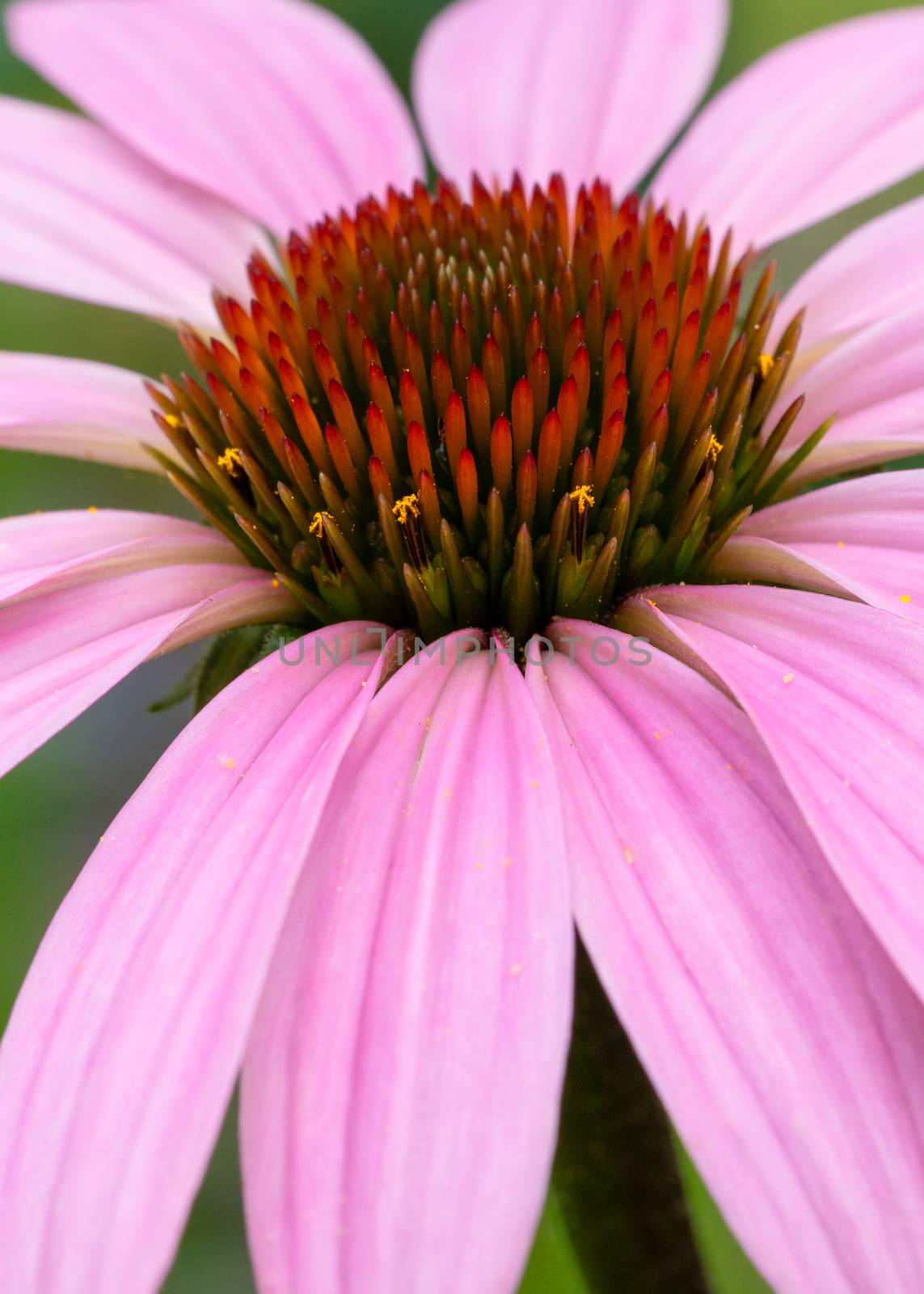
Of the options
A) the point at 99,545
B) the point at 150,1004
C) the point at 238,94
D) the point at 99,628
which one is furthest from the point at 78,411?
the point at 150,1004

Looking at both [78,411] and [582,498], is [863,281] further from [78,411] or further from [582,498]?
[78,411]

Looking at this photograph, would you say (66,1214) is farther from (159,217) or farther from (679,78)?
(679,78)

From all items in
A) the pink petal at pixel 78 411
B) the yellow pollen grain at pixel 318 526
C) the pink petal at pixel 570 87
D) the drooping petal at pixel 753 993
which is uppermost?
the pink petal at pixel 570 87

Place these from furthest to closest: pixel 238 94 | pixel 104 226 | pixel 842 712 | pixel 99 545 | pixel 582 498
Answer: pixel 238 94, pixel 104 226, pixel 99 545, pixel 582 498, pixel 842 712

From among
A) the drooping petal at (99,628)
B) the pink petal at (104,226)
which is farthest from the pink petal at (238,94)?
the drooping petal at (99,628)

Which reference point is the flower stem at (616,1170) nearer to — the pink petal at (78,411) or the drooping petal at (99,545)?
the drooping petal at (99,545)

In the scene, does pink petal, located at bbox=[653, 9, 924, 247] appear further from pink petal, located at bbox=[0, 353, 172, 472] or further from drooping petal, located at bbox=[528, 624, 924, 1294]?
drooping petal, located at bbox=[528, 624, 924, 1294]
